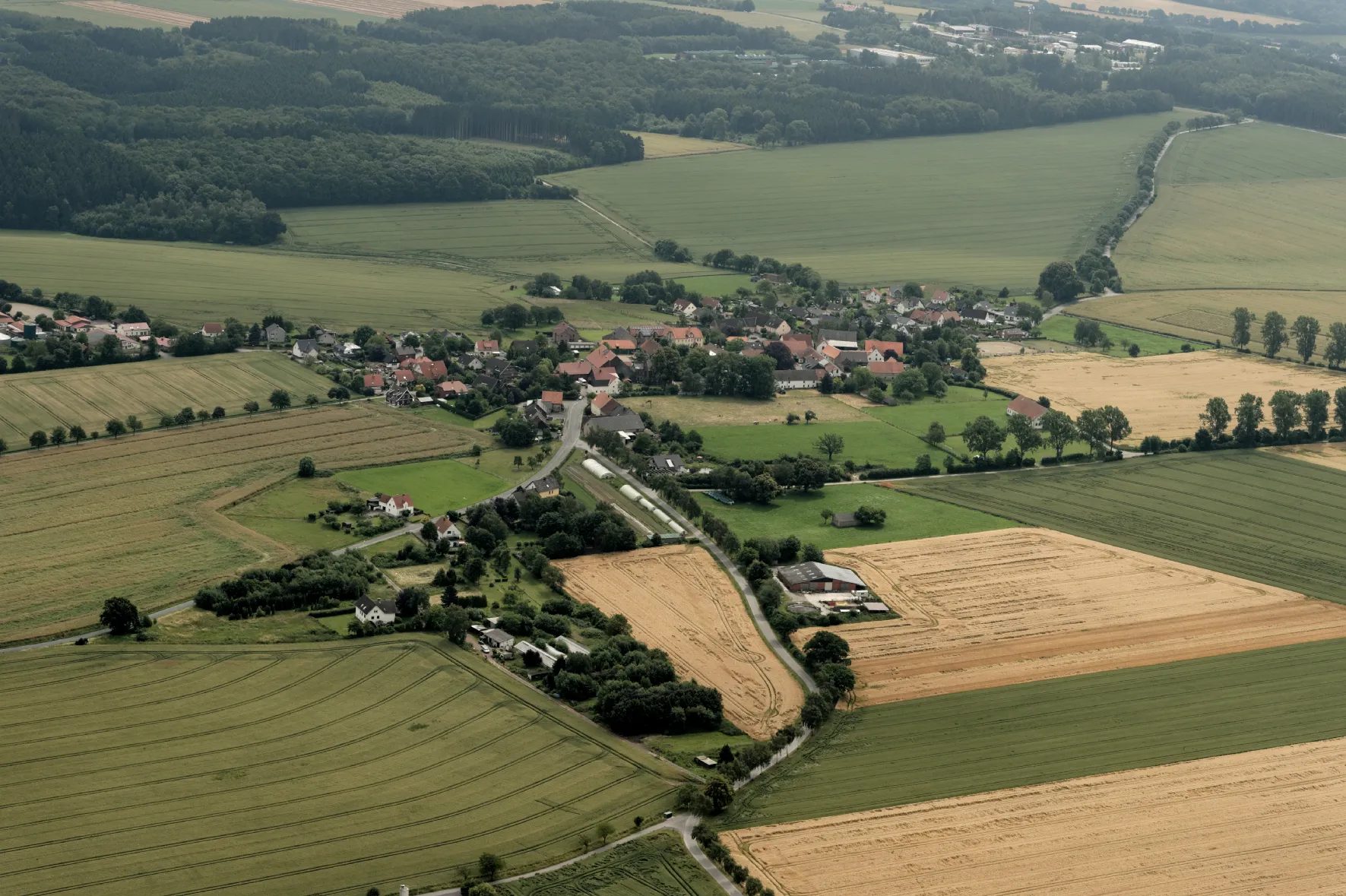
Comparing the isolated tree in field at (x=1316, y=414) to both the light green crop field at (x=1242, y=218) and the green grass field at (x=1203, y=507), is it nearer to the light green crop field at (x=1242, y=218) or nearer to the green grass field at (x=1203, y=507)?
the green grass field at (x=1203, y=507)

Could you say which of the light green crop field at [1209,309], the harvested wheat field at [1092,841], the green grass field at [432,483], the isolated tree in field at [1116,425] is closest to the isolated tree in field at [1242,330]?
the light green crop field at [1209,309]

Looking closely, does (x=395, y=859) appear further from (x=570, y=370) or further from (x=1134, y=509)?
(x=570, y=370)

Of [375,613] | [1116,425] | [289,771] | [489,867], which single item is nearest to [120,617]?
[375,613]

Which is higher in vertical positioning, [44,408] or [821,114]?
[821,114]

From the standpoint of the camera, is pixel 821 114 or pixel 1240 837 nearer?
pixel 1240 837

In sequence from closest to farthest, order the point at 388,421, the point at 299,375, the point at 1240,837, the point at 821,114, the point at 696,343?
1. the point at 1240,837
2. the point at 388,421
3. the point at 299,375
4. the point at 696,343
5. the point at 821,114

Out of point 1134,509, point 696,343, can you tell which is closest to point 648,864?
point 1134,509

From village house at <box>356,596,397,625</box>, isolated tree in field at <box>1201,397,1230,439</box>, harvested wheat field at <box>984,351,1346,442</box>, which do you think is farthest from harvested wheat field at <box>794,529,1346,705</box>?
harvested wheat field at <box>984,351,1346,442</box>
